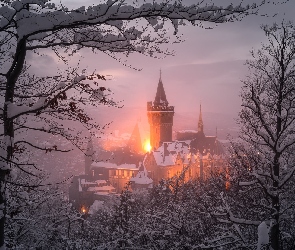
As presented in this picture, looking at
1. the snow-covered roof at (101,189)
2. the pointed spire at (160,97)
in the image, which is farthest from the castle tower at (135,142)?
the pointed spire at (160,97)

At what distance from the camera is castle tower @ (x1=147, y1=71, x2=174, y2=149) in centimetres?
6338

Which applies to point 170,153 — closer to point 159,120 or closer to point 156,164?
point 156,164

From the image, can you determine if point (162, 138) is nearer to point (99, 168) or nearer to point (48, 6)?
point (99, 168)

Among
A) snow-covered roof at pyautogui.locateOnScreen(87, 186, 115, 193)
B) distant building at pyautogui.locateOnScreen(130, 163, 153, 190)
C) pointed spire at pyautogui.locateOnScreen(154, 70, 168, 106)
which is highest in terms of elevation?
pointed spire at pyautogui.locateOnScreen(154, 70, 168, 106)

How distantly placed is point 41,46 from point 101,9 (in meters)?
1.36

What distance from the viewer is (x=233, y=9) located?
406 cm

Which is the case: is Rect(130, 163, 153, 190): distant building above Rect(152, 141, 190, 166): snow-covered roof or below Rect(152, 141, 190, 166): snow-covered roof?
below

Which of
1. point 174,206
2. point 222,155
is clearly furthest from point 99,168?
point 174,206

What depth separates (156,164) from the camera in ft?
193

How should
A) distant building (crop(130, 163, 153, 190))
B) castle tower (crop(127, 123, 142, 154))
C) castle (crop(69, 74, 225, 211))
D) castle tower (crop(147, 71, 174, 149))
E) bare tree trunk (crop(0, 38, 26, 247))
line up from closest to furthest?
bare tree trunk (crop(0, 38, 26, 247)) < distant building (crop(130, 163, 153, 190)) < castle (crop(69, 74, 225, 211)) < castle tower (crop(147, 71, 174, 149)) < castle tower (crop(127, 123, 142, 154))

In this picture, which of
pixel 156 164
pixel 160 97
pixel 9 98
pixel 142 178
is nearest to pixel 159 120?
pixel 160 97

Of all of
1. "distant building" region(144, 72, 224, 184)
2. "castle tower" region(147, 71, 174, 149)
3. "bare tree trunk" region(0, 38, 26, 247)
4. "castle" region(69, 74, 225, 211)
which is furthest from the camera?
"castle tower" region(147, 71, 174, 149)

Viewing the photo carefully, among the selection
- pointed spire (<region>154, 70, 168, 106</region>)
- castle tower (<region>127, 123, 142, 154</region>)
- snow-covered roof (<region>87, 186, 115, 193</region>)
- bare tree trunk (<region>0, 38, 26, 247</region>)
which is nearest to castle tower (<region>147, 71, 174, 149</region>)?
pointed spire (<region>154, 70, 168, 106</region>)

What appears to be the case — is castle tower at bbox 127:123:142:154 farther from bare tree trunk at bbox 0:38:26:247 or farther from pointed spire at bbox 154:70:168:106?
bare tree trunk at bbox 0:38:26:247
